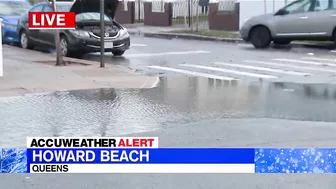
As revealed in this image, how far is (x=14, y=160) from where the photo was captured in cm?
359

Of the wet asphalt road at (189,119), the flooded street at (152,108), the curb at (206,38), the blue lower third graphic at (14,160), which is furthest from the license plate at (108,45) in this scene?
the blue lower third graphic at (14,160)

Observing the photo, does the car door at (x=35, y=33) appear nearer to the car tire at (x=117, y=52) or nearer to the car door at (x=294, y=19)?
the car tire at (x=117, y=52)

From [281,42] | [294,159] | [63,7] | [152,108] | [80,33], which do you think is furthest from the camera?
[281,42]

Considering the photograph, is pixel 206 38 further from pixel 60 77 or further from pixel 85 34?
pixel 60 77

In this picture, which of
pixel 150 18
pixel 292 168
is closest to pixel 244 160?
pixel 292 168

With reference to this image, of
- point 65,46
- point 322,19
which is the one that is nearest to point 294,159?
point 65,46

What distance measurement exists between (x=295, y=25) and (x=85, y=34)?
705 centimetres

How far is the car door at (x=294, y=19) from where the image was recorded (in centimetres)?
1861

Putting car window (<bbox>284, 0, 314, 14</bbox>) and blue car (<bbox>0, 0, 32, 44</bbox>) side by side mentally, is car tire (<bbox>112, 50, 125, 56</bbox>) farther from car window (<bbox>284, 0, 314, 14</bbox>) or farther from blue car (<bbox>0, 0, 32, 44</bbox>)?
car window (<bbox>284, 0, 314, 14</bbox>)

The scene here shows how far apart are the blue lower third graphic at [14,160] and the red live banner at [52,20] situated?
450 inches

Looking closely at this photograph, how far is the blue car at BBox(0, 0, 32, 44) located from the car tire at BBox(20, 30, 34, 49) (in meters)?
0.56

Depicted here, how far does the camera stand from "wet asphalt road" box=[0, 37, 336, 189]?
5336mm

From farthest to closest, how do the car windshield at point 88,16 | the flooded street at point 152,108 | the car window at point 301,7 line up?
1. the car window at point 301,7
2. the car windshield at point 88,16
3. the flooded street at point 152,108

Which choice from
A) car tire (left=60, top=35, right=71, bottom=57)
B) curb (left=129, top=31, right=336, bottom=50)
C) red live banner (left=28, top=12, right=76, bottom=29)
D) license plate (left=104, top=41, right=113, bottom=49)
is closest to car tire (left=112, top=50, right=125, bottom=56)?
license plate (left=104, top=41, right=113, bottom=49)
